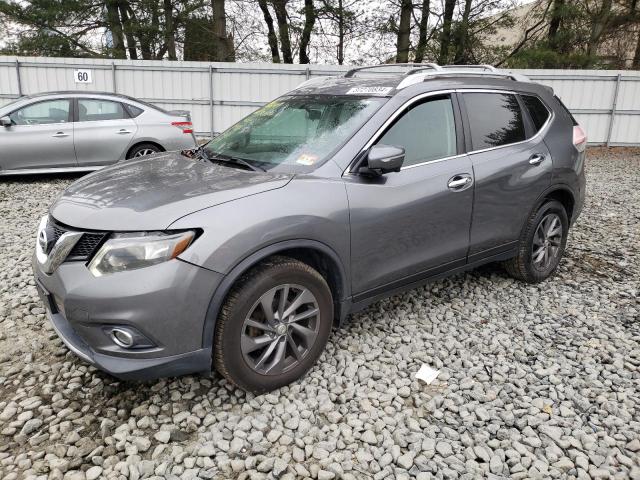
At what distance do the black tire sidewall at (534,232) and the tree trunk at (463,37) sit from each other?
14552 millimetres

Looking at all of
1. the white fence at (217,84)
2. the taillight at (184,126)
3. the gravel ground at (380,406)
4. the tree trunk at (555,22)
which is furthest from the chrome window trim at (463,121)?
the tree trunk at (555,22)

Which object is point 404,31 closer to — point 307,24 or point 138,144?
point 307,24

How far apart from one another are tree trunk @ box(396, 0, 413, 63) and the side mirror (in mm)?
16038

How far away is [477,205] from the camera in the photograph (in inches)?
148

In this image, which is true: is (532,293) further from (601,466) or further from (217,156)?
(217,156)

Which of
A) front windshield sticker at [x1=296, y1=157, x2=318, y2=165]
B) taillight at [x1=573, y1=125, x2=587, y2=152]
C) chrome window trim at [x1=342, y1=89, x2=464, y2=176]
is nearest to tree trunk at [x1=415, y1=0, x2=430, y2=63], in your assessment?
taillight at [x1=573, y1=125, x2=587, y2=152]

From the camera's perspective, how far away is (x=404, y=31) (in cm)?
1806

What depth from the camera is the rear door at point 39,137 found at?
26.7 feet

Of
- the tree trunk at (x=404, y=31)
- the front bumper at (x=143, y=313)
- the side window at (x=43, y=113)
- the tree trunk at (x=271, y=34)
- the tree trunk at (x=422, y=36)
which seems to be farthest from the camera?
the tree trunk at (x=271, y=34)

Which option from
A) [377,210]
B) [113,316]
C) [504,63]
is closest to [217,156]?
[377,210]

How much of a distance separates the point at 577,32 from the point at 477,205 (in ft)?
54.6

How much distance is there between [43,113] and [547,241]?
782 centimetres

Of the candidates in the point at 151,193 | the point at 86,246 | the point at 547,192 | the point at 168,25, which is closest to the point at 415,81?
the point at 547,192

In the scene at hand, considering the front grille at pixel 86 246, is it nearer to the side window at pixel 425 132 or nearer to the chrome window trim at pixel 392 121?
the chrome window trim at pixel 392 121
